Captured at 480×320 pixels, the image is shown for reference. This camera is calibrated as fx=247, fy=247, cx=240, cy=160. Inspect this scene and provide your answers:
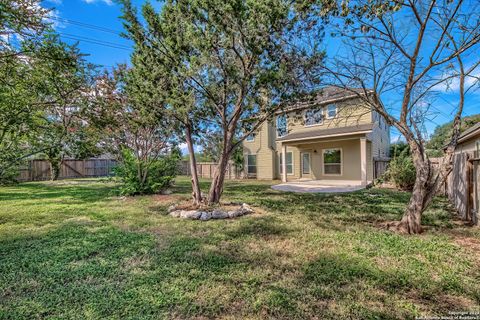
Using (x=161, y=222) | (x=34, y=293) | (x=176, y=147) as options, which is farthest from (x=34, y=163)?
(x=34, y=293)

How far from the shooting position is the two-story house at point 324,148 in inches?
496

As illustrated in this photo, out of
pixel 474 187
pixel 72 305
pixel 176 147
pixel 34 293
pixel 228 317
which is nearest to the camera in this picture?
pixel 228 317

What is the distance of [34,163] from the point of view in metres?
18.6

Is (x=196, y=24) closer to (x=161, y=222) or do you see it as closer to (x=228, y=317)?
(x=161, y=222)

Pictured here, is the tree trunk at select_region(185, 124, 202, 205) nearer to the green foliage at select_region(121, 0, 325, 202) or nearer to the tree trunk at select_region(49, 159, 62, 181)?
the green foliage at select_region(121, 0, 325, 202)

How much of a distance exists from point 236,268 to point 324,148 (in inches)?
530

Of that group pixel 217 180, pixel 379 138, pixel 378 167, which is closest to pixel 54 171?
pixel 217 180

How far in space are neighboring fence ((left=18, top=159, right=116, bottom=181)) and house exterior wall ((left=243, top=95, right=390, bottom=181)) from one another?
10394 mm

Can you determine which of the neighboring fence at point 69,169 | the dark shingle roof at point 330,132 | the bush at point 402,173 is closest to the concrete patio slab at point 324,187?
the bush at point 402,173

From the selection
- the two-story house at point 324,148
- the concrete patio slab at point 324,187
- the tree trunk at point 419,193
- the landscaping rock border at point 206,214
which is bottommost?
the landscaping rock border at point 206,214

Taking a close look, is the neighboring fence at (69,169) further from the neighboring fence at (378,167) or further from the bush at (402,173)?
the bush at (402,173)

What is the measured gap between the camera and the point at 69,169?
21.2 m

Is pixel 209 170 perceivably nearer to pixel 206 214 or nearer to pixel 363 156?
pixel 363 156

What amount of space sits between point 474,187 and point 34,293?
7.87m
